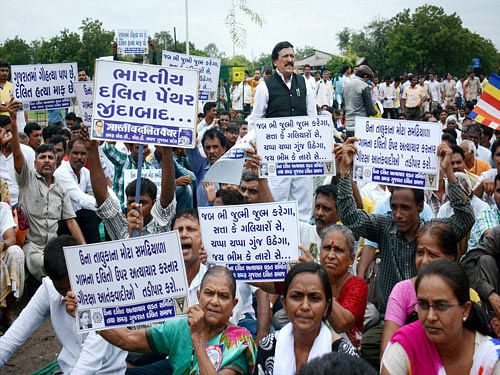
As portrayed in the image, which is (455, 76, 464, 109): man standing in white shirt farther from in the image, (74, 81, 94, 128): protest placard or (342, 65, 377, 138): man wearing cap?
(74, 81, 94, 128): protest placard

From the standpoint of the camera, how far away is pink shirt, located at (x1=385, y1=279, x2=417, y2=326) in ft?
12.6

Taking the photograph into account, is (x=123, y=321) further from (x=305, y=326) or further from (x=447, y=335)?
(x=447, y=335)

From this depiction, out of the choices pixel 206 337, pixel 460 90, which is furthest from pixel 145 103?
pixel 460 90

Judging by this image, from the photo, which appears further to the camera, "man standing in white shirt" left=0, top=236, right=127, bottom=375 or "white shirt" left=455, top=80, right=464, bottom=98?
"white shirt" left=455, top=80, right=464, bottom=98

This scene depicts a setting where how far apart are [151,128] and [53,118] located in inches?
440

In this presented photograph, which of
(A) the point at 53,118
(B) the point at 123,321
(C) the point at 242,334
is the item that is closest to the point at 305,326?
(C) the point at 242,334

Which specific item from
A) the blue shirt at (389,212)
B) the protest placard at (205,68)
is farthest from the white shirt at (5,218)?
the protest placard at (205,68)

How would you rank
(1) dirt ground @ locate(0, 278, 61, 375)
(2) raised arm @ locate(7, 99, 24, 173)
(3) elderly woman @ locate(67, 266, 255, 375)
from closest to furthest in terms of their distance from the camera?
(3) elderly woman @ locate(67, 266, 255, 375) → (1) dirt ground @ locate(0, 278, 61, 375) → (2) raised arm @ locate(7, 99, 24, 173)

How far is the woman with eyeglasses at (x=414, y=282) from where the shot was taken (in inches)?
152

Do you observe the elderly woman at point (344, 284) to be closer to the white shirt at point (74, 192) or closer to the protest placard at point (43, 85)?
the white shirt at point (74, 192)

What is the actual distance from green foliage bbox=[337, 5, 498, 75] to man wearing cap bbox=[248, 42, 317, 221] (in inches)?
2040

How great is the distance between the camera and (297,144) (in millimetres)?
5406

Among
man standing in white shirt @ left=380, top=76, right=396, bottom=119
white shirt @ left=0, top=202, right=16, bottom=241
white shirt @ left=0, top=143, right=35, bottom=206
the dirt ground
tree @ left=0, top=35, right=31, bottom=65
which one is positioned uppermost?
tree @ left=0, top=35, right=31, bottom=65

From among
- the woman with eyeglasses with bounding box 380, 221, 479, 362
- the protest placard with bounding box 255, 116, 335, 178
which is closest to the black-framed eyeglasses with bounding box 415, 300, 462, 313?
the woman with eyeglasses with bounding box 380, 221, 479, 362
